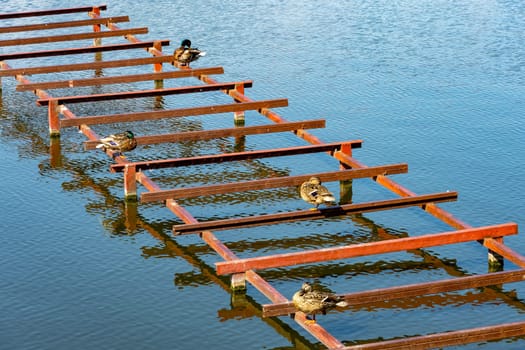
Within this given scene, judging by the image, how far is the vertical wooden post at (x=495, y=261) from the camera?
27109mm

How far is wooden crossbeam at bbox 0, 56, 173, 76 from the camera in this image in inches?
1654

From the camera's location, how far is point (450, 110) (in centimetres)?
3906

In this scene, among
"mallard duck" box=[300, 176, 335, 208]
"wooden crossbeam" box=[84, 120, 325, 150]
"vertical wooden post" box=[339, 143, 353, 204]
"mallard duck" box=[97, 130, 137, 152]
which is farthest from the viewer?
"wooden crossbeam" box=[84, 120, 325, 150]

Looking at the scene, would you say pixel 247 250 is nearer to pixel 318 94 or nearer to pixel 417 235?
pixel 417 235

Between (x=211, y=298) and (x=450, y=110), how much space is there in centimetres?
1570

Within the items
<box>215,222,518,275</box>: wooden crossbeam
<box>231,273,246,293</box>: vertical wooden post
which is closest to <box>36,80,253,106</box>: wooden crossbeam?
<box>231,273,246,293</box>: vertical wooden post

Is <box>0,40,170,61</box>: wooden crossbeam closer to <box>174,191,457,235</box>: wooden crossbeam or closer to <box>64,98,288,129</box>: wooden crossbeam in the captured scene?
<box>64,98,288,129</box>: wooden crossbeam

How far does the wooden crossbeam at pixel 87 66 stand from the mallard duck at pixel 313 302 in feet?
70.5

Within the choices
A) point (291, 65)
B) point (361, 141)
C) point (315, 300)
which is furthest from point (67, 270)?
point (291, 65)

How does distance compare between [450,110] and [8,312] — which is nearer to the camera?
[8,312]

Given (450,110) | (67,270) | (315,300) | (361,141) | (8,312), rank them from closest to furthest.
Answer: (315,300) < (8,312) < (67,270) < (361,141) < (450,110)

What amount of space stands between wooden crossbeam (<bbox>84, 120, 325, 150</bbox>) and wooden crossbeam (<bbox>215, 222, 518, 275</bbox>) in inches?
358

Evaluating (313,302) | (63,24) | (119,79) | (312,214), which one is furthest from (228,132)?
(63,24)

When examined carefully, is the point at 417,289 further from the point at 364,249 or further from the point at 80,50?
the point at 80,50
